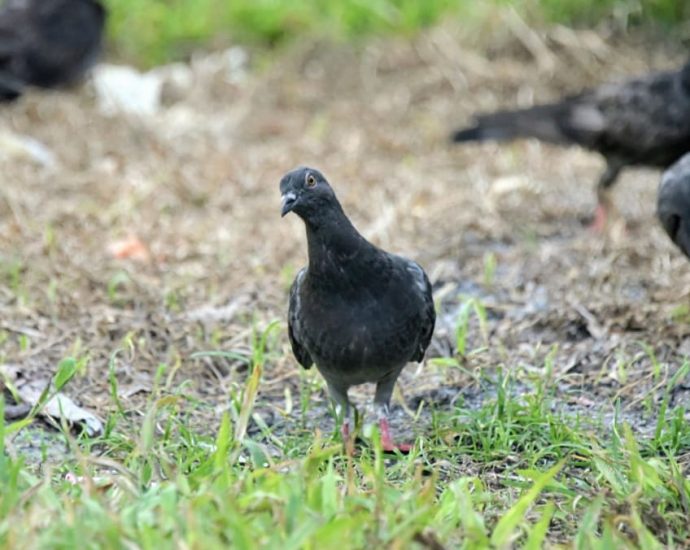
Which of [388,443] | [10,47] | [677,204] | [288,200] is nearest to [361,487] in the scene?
[388,443]

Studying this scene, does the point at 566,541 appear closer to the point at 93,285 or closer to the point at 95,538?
the point at 95,538

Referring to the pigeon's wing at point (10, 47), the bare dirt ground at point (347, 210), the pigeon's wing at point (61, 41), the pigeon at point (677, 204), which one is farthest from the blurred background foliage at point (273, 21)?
the pigeon at point (677, 204)

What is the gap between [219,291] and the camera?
21.7 feet

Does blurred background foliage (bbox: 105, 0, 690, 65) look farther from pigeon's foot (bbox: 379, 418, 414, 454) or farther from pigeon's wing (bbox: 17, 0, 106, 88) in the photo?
pigeon's foot (bbox: 379, 418, 414, 454)

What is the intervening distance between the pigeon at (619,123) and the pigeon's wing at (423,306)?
3.07 metres

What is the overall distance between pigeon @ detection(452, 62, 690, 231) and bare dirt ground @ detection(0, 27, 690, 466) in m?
0.35

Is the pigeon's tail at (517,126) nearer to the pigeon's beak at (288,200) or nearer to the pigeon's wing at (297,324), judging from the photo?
the pigeon's wing at (297,324)

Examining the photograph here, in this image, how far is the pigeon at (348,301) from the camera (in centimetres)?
455

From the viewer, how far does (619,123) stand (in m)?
7.86

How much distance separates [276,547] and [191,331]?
2.80m

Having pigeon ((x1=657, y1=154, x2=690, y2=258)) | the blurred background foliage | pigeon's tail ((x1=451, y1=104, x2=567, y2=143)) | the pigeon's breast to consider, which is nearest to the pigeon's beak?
the pigeon's breast

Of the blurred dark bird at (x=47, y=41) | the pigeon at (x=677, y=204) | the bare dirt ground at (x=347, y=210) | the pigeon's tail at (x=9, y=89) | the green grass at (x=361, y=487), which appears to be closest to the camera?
the green grass at (x=361, y=487)

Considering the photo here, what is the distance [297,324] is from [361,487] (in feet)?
2.80

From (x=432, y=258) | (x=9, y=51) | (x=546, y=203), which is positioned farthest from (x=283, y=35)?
(x=432, y=258)
